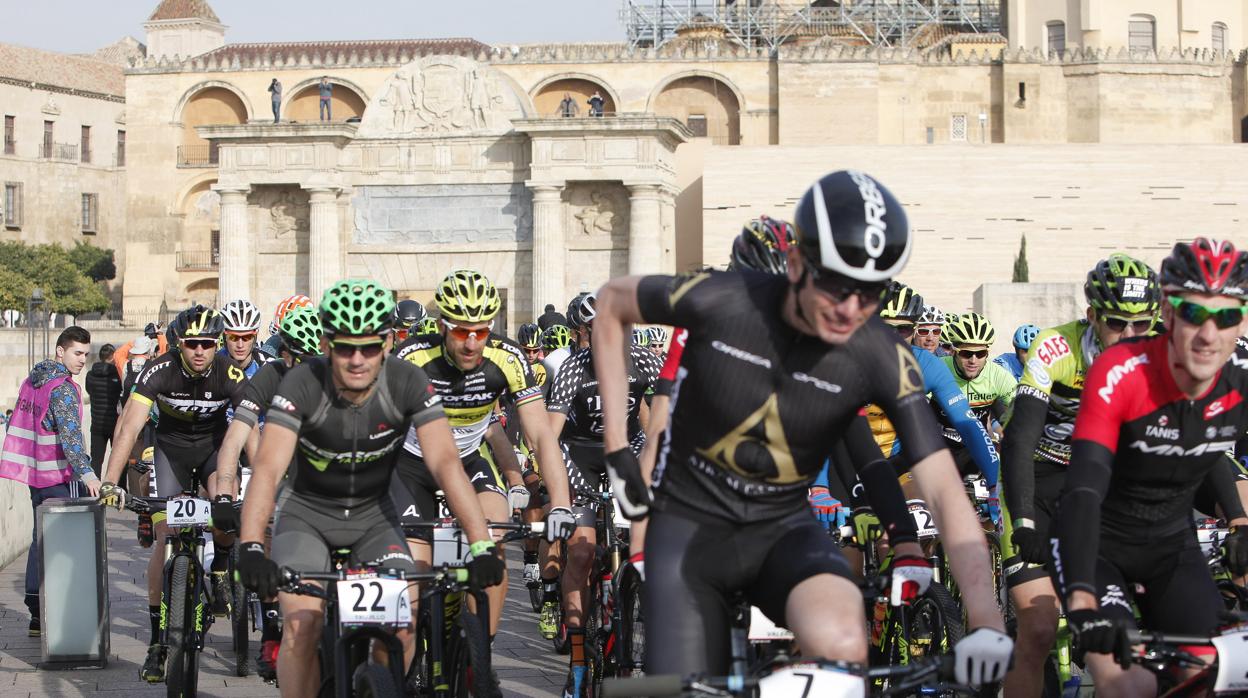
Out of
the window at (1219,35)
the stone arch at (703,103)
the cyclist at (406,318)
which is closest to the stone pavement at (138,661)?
the cyclist at (406,318)

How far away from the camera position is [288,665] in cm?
692

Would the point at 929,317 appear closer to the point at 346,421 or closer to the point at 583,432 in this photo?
the point at 583,432

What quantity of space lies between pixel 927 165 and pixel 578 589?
4858 centimetres

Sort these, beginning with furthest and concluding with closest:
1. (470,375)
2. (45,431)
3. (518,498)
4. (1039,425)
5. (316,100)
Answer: (316,100) → (45,431) → (470,375) → (518,498) → (1039,425)

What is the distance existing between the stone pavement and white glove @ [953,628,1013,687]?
5.63m

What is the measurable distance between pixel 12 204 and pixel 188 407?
88.4m

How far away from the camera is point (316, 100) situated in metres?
72.6

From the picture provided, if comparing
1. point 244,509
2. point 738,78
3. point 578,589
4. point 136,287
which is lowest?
point 578,589

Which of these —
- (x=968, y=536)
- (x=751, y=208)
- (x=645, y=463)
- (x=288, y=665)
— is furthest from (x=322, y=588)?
(x=751, y=208)

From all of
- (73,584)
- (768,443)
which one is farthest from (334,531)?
(73,584)

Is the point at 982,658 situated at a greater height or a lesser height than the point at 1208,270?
lesser

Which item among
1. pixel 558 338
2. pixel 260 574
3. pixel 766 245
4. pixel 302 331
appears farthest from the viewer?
pixel 558 338

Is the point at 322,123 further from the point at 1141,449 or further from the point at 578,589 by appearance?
the point at 1141,449

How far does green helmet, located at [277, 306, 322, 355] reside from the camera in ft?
32.6
